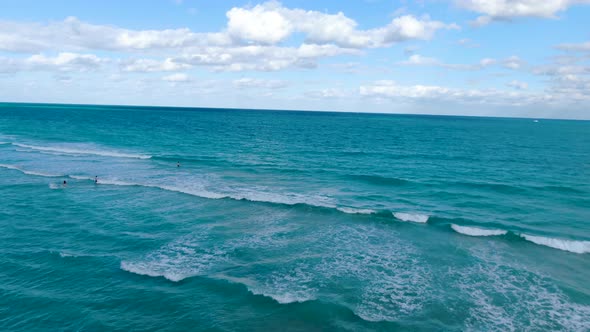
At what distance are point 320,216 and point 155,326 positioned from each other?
18991 millimetres

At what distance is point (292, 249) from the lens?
27359mm

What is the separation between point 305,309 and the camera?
65.3ft

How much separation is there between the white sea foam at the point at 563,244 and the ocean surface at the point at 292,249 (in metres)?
0.15

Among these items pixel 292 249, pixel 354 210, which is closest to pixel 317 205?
pixel 354 210

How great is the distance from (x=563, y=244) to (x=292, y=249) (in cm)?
2084

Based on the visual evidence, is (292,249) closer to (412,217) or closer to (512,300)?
(412,217)

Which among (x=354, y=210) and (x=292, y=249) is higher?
(x=354, y=210)

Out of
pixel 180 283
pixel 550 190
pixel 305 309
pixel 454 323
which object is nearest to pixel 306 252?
pixel 305 309

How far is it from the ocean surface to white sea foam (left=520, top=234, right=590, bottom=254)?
0.15m

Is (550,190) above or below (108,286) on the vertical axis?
above

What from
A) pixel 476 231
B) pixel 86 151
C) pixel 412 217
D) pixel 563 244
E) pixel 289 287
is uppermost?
pixel 86 151

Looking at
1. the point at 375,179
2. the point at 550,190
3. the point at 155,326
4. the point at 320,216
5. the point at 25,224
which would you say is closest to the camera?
the point at 155,326

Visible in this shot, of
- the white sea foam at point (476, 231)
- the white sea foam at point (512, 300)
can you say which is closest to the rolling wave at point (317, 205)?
the white sea foam at point (476, 231)

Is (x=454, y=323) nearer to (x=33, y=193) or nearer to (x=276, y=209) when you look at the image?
(x=276, y=209)
